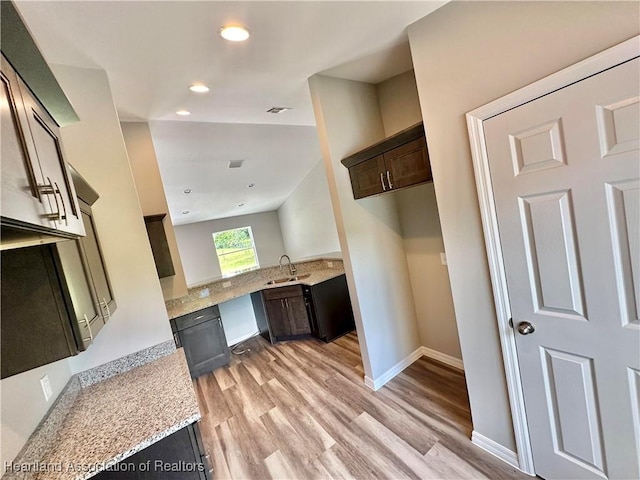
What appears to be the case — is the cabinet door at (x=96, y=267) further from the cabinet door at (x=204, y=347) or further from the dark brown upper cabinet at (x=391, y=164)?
the dark brown upper cabinet at (x=391, y=164)

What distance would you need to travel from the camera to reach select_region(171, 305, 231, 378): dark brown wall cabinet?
11.0 feet

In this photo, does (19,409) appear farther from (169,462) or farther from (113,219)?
(113,219)

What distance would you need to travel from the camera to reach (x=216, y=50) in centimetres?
181

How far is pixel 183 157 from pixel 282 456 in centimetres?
390

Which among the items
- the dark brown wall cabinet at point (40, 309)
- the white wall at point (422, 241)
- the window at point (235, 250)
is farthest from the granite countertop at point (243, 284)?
the window at point (235, 250)

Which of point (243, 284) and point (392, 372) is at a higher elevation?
point (243, 284)

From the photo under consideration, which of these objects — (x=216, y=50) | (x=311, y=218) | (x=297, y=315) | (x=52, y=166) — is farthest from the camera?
(x=311, y=218)

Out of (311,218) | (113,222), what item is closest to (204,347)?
(113,222)

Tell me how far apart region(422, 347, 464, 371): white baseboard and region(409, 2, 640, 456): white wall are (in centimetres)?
87

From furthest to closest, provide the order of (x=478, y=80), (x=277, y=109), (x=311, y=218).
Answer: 1. (x=311, y=218)
2. (x=277, y=109)
3. (x=478, y=80)

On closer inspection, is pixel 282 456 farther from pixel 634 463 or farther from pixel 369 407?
pixel 634 463

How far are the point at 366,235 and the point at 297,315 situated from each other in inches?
75.5

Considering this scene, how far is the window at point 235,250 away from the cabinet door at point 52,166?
758 cm

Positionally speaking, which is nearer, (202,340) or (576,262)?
(576,262)
